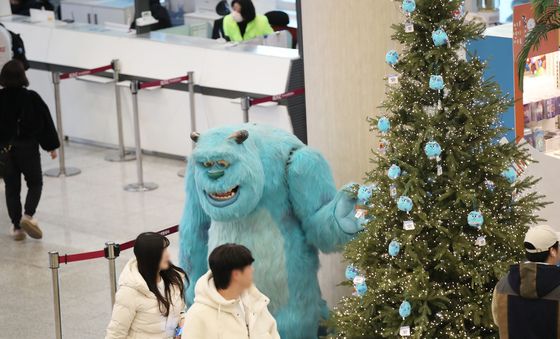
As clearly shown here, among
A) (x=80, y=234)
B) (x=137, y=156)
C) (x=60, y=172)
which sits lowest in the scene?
(x=80, y=234)

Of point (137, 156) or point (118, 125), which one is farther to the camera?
point (118, 125)

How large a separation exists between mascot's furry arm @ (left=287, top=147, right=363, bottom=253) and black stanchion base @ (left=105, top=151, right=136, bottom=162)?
566cm

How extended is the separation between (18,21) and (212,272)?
361 inches

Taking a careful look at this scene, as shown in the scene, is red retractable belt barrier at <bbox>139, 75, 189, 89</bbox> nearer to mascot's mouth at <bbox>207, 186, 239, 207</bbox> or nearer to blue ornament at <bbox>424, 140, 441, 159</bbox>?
mascot's mouth at <bbox>207, 186, 239, 207</bbox>

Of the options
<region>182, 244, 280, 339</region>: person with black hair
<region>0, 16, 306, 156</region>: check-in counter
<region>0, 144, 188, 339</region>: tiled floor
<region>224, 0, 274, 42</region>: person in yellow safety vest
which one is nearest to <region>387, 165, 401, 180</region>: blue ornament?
<region>182, 244, 280, 339</region>: person with black hair

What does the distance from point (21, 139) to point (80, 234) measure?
0.96 m

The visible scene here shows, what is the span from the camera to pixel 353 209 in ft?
21.0

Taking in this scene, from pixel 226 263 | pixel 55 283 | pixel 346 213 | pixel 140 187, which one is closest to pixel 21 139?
pixel 140 187

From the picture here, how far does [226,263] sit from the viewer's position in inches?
180

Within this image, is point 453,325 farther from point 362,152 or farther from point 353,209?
point 362,152

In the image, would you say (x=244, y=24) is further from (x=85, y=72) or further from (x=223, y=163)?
(x=223, y=163)

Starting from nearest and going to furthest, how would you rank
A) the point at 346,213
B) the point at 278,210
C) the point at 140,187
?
the point at 346,213, the point at 278,210, the point at 140,187

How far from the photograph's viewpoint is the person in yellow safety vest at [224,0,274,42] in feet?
40.1

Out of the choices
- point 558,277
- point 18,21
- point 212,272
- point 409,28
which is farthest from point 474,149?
point 18,21
